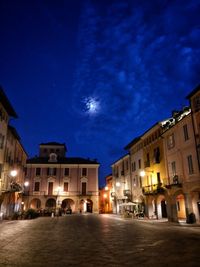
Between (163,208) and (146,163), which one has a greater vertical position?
(146,163)

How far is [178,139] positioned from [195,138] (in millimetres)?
3751

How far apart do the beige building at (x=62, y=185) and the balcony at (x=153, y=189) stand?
965 inches

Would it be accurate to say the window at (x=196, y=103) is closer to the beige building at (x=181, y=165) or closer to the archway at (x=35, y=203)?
the beige building at (x=181, y=165)

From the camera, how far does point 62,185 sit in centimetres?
5862

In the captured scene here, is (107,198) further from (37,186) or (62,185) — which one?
(37,186)

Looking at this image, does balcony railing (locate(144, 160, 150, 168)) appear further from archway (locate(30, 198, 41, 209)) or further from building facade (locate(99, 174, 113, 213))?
archway (locate(30, 198, 41, 209))

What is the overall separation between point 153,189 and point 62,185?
101ft

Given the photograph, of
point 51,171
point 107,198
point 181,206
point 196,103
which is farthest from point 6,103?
point 107,198

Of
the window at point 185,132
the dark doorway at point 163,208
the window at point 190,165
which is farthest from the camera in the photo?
the dark doorway at point 163,208

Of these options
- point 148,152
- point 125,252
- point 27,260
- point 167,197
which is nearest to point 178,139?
point 167,197

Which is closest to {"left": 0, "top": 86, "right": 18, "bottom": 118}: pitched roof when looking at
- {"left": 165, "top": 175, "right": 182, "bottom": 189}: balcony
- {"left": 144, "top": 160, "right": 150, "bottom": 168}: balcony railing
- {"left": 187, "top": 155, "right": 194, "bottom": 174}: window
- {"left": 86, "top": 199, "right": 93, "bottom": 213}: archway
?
{"left": 144, "top": 160, "right": 150, "bottom": 168}: balcony railing

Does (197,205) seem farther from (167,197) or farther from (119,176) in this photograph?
(119,176)

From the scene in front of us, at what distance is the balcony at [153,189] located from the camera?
100 feet

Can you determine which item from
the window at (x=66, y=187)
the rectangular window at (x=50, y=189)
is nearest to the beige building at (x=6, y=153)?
the rectangular window at (x=50, y=189)
